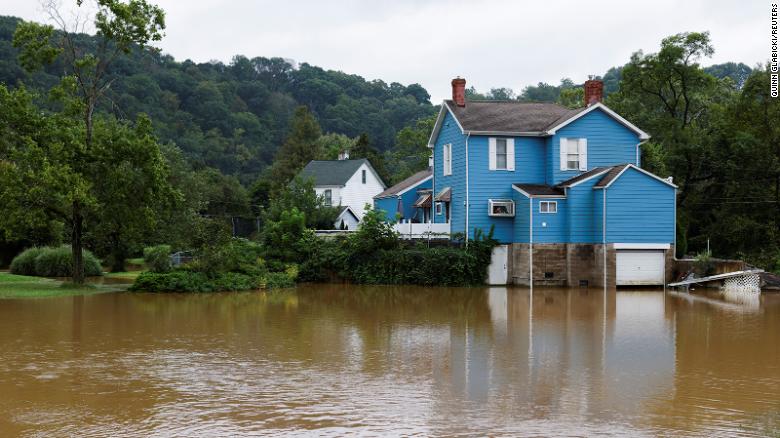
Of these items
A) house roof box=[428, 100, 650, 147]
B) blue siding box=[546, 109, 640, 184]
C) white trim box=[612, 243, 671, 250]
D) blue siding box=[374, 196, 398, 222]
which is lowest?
white trim box=[612, 243, 671, 250]

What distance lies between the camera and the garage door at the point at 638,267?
128 feet

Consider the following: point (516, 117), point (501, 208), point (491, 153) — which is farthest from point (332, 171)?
point (501, 208)

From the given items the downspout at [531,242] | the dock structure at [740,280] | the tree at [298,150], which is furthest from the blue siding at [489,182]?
the tree at [298,150]

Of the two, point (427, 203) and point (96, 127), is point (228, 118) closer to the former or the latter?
point (427, 203)

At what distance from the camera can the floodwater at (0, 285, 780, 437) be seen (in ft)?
41.1

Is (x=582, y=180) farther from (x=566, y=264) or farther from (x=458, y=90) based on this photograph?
(x=458, y=90)

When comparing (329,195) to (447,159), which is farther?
(329,195)

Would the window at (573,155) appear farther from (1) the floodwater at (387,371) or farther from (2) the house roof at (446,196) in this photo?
(1) the floodwater at (387,371)

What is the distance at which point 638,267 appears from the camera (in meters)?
39.3

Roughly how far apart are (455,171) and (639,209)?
361 inches

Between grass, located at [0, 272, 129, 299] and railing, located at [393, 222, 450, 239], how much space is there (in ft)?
44.0

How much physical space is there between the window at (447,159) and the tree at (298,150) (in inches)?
1638

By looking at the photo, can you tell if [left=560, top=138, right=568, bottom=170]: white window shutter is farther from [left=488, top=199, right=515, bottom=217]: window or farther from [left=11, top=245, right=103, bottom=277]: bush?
[left=11, top=245, right=103, bottom=277]: bush

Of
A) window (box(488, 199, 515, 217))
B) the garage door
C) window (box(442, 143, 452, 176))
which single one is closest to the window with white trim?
window (box(442, 143, 452, 176))
